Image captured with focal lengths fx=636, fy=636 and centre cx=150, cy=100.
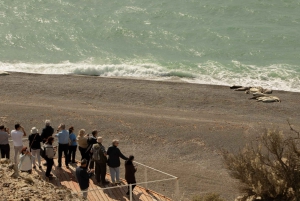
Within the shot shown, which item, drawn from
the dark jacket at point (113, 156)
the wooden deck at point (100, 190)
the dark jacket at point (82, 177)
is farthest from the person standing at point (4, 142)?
the dark jacket at point (82, 177)

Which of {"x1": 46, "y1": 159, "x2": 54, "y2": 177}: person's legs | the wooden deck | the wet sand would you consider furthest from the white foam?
{"x1": 46, "y1": 159, "x2": 54, "y2": 177}: person's legs

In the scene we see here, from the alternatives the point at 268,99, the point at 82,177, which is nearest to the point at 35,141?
the point at 82,177

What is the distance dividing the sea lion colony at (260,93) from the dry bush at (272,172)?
10782 mm

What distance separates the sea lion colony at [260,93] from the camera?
2794 centimetres

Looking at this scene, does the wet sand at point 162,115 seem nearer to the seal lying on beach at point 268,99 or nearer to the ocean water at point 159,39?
the seal lying on beach at point 268,99

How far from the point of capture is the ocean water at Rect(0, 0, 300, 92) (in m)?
34.8

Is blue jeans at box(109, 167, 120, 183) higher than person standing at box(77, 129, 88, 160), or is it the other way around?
person standing at box(77, 129, 88, 160)

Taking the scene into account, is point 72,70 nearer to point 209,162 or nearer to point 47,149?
point 209,162

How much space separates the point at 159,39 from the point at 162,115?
1699 cm

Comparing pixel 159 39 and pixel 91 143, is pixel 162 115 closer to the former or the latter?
pixel 91 143

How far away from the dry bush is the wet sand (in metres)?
1.64

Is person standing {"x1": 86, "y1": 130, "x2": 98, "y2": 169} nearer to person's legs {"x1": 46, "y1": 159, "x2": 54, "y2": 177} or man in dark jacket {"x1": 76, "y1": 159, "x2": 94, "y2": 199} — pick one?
person's legs {"x1": 46, "y1": 159, "x2": 54, "y2": 177}

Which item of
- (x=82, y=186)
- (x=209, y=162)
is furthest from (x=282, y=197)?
(x=82, y=186)

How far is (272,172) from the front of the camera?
1691 centimetres
